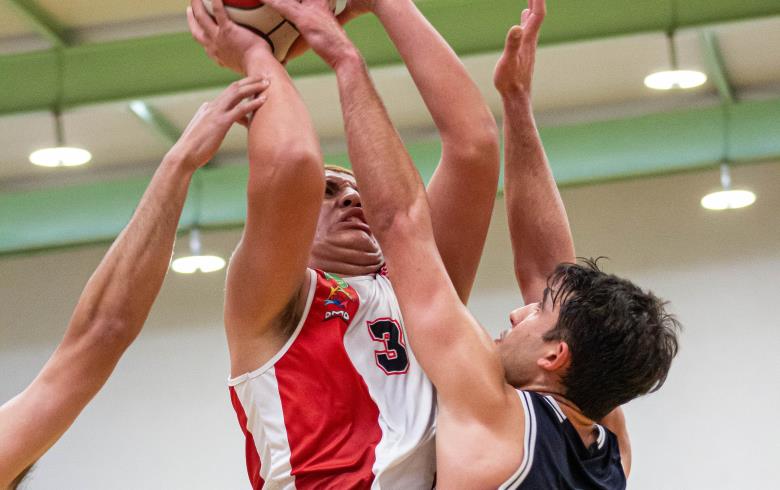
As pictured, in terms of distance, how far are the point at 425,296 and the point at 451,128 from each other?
1.74 feet

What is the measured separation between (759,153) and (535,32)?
7497mm

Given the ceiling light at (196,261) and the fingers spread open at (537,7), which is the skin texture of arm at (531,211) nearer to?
the fingers spread open at (537,7)

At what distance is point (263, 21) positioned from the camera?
3357mm

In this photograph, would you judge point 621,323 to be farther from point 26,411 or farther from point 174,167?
point 26,411

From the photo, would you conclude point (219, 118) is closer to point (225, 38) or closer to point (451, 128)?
point (225, 38)

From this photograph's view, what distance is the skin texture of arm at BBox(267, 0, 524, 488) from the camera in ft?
10.3

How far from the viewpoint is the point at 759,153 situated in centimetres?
1079

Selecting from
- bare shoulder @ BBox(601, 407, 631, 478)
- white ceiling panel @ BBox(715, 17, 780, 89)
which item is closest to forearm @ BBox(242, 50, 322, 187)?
bare shoulder @ BBox(601, 407, 631, 478)

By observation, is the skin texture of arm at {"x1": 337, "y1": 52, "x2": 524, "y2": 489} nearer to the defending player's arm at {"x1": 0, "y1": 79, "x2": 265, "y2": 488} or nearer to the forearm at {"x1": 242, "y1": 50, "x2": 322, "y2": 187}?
the forearm at {"x1": 242, "y1": 50, "x2": 322, "y2": 187}

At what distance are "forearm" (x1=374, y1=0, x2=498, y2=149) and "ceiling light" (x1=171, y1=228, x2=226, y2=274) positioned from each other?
8.49 meters

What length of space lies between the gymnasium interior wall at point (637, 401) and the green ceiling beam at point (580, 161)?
46.6 inches

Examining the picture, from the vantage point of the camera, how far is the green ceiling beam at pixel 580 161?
420 inches

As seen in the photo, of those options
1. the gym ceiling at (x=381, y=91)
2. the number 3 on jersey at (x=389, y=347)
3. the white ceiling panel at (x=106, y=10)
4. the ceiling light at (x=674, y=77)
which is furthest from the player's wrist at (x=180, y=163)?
the ceiling light at (x=674, y=77)

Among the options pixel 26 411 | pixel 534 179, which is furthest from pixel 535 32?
pixel 26 411
